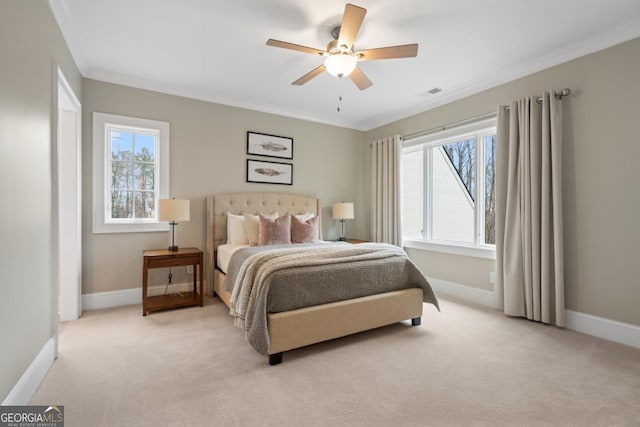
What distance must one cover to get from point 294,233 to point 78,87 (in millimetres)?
2868

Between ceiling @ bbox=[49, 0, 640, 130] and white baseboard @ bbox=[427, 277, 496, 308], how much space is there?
2.51 m

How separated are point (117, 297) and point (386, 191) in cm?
401

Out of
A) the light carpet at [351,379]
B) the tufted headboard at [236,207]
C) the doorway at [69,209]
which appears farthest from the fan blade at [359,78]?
the doorway at [69,209]

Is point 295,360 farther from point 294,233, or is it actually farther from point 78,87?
point 78,87

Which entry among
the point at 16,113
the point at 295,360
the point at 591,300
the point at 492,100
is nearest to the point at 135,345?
the point at 295,360

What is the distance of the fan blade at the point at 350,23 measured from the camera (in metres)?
2.00

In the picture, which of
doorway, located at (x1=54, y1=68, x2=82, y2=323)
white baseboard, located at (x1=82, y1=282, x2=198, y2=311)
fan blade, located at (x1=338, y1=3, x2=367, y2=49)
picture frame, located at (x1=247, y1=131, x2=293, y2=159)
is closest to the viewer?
fan blade, located at (x1=338, y1=3, x2=367, y2=49)

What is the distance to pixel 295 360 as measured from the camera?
2361 mm

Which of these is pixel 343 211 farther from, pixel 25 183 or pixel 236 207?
pixel 25 183

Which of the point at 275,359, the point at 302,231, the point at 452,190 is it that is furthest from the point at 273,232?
the point at 452,190

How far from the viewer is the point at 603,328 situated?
2758 millimetres

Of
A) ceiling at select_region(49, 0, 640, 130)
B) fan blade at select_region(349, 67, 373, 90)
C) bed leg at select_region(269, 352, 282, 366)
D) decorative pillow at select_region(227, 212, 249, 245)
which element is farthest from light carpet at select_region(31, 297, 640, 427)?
ceiling at select_region(49, 0, 640, 130)

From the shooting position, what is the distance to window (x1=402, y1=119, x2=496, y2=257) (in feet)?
12.6

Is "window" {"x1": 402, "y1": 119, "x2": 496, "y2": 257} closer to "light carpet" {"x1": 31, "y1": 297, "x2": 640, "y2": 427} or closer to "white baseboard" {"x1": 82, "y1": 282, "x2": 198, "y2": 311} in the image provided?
"light carpet" {"x1": 31, "y1": 297, "x2": 640, "y2": 427}
